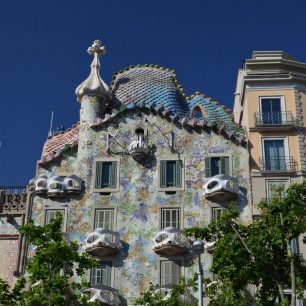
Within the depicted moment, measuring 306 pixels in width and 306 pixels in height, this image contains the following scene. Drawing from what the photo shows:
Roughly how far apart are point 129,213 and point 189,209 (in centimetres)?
320

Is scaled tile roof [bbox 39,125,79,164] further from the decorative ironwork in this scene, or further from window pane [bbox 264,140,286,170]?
window pane [bbox 264,140,286,170]

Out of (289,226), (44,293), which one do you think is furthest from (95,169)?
(289,226)

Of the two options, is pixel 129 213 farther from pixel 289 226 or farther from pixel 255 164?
pixel 289 226

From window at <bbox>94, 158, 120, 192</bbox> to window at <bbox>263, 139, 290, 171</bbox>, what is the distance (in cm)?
816

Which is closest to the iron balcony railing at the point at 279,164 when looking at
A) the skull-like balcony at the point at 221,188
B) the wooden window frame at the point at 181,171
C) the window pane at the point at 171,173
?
the skull-like balcony at the point at 221,188

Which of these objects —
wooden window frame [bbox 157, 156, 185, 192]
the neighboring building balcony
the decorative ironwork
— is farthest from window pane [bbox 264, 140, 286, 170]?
the decorative ironwork

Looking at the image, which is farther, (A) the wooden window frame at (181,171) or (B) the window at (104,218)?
(A) the wooden window frame at (181,171)

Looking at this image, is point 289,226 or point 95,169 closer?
point 289,226

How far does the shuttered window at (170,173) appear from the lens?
120 feet

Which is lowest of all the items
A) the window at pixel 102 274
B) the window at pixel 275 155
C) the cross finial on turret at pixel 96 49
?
the window at pixel 102 274

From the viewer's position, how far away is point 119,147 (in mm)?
38062

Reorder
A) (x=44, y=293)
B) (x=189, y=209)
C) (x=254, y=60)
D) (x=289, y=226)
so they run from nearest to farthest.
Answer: (x=289, y=226), (x=44, y=293), (x=189, y=209), (x=254, y=60)

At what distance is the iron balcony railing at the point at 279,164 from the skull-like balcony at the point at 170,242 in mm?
5916

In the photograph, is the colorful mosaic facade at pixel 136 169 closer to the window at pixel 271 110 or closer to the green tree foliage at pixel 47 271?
the window at pixel 271 110
